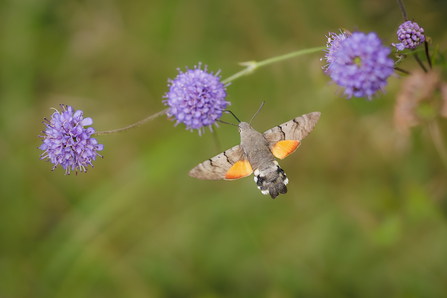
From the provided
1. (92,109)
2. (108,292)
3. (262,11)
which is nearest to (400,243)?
(262,11)

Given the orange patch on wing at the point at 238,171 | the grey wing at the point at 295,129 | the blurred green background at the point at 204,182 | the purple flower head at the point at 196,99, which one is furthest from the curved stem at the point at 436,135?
the purple flower head at the point at 196,99

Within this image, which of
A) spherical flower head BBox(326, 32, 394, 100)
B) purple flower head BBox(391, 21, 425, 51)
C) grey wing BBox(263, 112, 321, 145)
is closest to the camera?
spherical flower head BBox(326, 32, 394, 100)

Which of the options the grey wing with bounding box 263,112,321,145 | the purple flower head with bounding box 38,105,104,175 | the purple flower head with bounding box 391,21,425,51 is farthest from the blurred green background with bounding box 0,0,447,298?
the purple flower head with bounding box 38,105,104,175

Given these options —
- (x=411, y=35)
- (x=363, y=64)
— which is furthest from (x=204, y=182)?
(x=411, y=35)

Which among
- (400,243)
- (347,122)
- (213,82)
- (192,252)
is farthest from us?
(192,252)

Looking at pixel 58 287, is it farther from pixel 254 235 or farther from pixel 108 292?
pixel 254 235

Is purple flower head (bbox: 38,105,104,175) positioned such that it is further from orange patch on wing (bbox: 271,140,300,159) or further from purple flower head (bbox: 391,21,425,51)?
purple flower head (bbox: 391,21,425,51)

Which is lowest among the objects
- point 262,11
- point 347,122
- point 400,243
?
point 400,243
